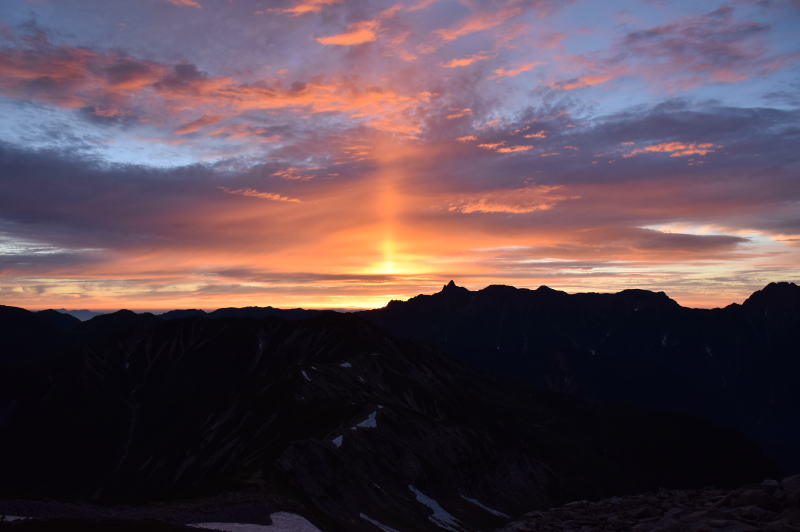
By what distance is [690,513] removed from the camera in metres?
39.6

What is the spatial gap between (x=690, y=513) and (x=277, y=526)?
97.0 ft

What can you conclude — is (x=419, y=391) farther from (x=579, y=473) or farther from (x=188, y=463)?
(x=188, y=463)

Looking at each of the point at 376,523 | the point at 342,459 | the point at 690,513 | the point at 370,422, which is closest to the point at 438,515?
the point at 342,459

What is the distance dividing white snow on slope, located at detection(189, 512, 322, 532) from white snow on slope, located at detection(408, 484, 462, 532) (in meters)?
33.5

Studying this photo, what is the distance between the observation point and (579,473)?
17775 centimetres

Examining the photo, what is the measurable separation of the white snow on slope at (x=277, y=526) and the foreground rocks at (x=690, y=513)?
56.6 feet

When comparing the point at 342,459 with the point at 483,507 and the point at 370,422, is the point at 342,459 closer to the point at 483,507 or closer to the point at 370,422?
the point at 370,422

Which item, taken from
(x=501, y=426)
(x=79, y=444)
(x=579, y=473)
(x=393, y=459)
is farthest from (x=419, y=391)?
(x=79, y=444)

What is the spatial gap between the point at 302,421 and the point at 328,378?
32359 millimetres

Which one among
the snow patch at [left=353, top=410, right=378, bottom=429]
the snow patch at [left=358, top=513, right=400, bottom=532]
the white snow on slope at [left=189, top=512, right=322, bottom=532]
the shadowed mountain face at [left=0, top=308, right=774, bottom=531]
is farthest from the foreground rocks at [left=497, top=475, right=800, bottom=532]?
the snow patch at [left=353, top=410, right=378, bottom=429]

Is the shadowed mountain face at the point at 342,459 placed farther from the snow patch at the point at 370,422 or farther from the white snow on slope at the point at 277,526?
the white snow on slope at the point at 277,526

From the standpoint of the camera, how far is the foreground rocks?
114 ft

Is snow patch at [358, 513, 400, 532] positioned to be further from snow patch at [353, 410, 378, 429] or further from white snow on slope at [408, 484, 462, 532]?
snow patch at [353, 410, 378, 429]

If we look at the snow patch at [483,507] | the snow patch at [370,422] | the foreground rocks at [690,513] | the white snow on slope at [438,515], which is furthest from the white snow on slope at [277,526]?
the snow patch at [483,507]
